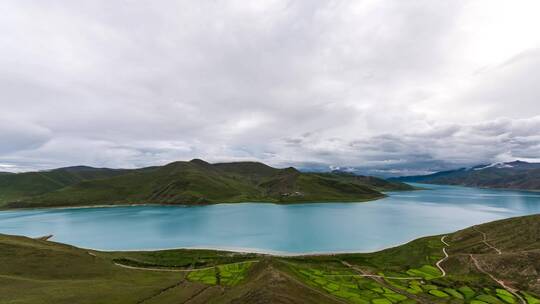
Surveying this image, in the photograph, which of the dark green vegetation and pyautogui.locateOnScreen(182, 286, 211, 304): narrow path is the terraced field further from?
pyautogui.locateOnScreen(182, 286, 211, 304): narrow path

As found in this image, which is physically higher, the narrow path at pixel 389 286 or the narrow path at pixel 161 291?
the narrow path at pixel 161 291

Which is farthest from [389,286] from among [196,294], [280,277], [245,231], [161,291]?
[245,231]

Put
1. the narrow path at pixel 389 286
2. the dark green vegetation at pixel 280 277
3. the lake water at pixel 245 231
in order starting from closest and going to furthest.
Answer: the dark green vegetation at pixel 280 277 → the narrow path at pixel 389 286 → the lake water at pixel 245 231

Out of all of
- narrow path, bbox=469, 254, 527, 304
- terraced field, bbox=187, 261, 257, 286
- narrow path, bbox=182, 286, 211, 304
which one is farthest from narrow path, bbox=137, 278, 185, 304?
narrow path, bbox=469, 254, 527, 304

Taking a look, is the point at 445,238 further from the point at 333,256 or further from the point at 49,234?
the point at 49,234

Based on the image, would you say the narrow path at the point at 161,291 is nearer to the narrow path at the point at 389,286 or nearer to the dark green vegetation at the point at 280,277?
the dark green vegetation at the point at 280,277

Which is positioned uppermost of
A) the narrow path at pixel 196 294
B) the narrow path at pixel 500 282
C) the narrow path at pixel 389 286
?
the narrow path at pixel 196 294

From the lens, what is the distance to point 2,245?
76.4m

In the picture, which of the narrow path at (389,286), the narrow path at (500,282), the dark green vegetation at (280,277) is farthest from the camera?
the narrow path at (500,282)

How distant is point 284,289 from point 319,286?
14.3 meters

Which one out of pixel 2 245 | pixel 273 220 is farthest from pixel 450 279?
pixel 273 220

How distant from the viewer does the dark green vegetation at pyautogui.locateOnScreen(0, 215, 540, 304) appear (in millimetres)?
48875

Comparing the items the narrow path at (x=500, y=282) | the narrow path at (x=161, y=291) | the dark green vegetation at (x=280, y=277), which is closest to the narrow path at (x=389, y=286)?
the dark green vegetation at (x=280, y=277)

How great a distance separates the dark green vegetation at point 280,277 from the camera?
48.9 metres
